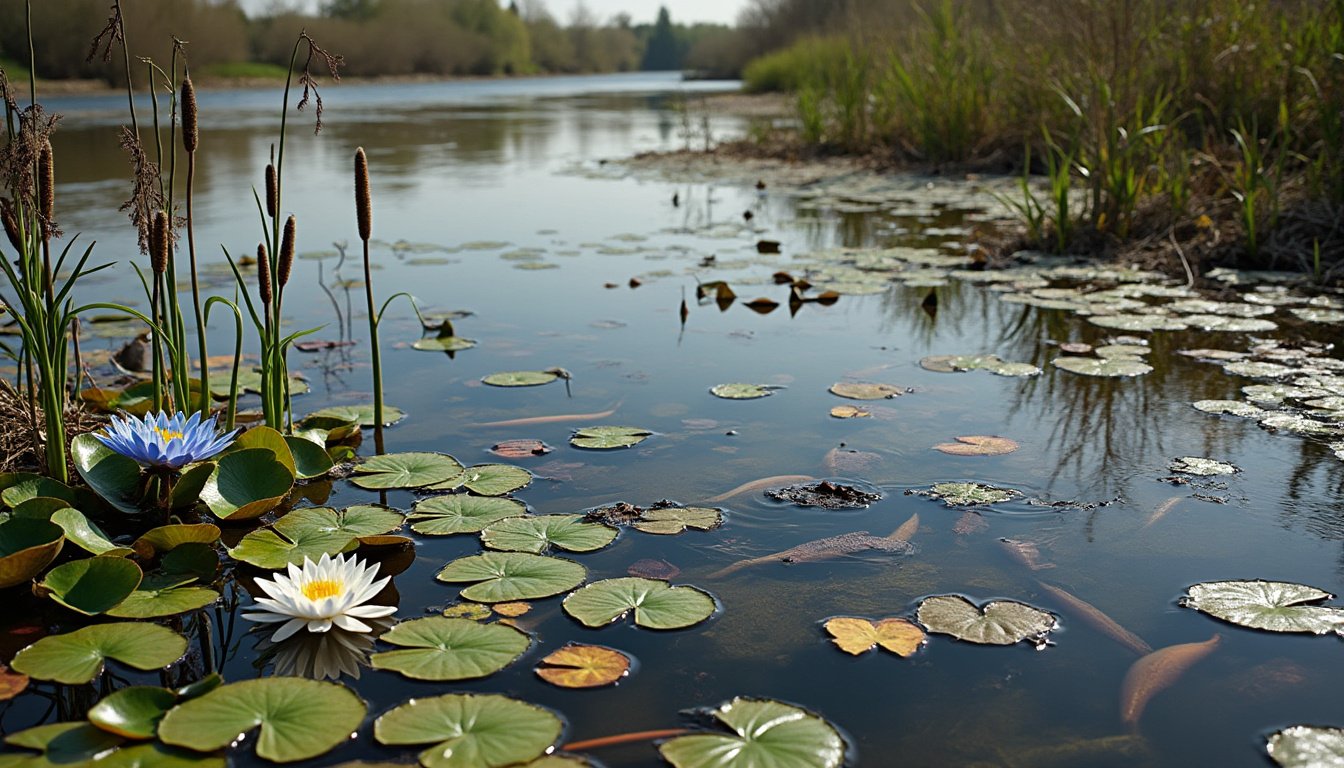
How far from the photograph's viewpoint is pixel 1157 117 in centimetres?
412

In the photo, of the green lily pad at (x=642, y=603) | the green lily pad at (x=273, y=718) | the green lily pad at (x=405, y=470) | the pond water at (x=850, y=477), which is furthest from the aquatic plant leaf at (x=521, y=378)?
the green lily pad at (x=273, y=718)

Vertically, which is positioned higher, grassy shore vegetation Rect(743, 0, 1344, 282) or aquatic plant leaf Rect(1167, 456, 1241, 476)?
grassy shore vegetation Rect(743, 0, 1344, 282)

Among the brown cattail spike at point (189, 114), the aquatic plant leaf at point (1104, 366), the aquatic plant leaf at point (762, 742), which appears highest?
the brown cattail spike at point (189, 114)

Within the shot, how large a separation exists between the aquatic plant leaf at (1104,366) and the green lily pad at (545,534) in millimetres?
1550

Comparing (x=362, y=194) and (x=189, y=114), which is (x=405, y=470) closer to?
(x=362, y=194)

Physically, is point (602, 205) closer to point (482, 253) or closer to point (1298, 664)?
point (482, 253)

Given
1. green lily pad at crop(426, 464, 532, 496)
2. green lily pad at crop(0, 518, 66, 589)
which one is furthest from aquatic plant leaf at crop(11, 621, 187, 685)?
green lily pad at crop(426, 464, 532, 496)

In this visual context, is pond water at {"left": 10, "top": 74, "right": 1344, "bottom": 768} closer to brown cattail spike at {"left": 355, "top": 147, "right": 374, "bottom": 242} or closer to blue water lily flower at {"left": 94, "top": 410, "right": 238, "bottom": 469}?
blue water lily flower at {"left": 94, "top": 410, "right": 238, "bottom": 469}

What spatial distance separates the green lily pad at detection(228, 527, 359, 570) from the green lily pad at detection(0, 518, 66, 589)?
0.24m

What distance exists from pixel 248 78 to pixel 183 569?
123 ft

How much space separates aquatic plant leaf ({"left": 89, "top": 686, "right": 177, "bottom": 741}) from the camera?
1.08 metres

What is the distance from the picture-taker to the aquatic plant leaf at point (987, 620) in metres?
1.36

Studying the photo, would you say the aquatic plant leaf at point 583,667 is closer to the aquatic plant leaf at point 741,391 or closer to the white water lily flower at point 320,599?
the white water lily flower at point 320,599

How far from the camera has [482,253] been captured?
4.68 metres
